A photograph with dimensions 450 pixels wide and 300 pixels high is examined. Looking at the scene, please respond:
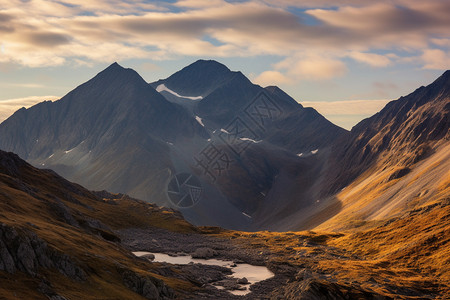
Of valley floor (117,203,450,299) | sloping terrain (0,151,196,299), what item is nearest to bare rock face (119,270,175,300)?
sloping terrain (0,151,196,299)

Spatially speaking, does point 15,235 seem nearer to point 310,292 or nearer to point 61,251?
point 61,251

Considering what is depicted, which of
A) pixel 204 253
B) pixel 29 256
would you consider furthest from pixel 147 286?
pixel 204 253

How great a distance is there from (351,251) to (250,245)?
37370mm

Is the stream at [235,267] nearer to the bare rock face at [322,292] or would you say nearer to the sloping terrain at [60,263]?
the sloping terrain at [60,263]

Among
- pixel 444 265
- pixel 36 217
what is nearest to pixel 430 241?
pixel 444 265

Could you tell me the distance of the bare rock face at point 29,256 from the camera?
208ft

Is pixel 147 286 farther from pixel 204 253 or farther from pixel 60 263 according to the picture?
pixel 204 253

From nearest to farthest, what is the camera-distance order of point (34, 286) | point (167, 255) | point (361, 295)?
point (34, 286), point (361, 295), point (167, 255)

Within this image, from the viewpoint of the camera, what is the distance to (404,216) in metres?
184

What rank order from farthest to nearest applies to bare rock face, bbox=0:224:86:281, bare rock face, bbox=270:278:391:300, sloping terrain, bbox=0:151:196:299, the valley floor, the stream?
the stream < the valley floor < bare rock face, bbox=270:278:391:300 < bare rock face, bbox=0:224:86:281 < sloping terrain, bbox=0:151:196:299

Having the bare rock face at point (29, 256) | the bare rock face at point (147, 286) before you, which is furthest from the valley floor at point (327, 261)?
the bare rock face at point (29, 256)

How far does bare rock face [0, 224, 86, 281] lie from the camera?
63438 mm

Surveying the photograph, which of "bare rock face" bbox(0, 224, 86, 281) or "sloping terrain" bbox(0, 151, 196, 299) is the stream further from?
"bare rock face" bbox(0, 224, 86, 281)

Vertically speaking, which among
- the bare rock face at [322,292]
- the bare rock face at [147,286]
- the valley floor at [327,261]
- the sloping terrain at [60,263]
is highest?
the sloping terrain at [60,263]
